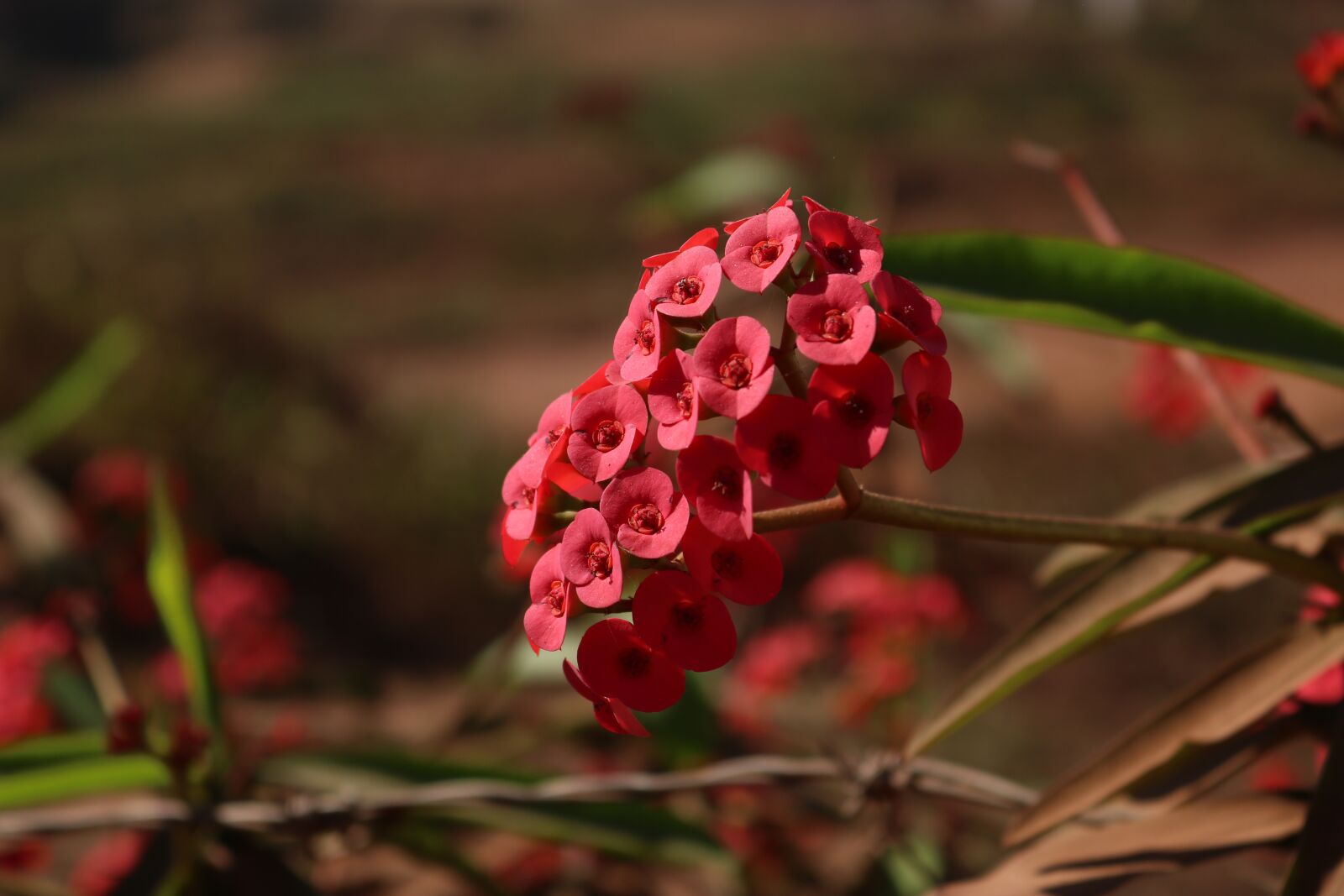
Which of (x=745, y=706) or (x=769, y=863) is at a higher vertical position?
(x=745, y=706)

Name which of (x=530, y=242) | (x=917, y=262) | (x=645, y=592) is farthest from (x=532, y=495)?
(x=530, y=242)

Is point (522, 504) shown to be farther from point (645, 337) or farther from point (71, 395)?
point (71, 395)

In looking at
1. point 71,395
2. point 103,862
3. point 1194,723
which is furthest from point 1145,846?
point 71,395

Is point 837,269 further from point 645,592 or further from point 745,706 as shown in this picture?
point 745,706

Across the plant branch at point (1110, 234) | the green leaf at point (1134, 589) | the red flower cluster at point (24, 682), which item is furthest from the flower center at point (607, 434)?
the red flower cluster at point (24, 682)

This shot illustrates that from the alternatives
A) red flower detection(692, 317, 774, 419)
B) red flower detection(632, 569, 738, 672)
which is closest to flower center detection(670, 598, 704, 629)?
red flower detection(632, 569, 738, 672)

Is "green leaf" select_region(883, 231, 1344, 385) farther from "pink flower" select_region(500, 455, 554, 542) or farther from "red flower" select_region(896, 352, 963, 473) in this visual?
"pink flower" select_region(500, 455, 554, 542)
